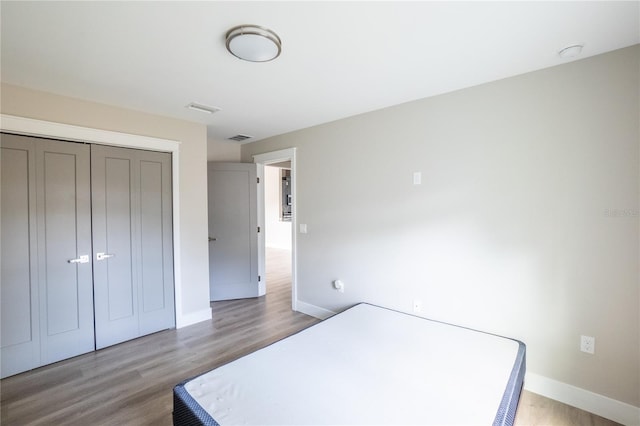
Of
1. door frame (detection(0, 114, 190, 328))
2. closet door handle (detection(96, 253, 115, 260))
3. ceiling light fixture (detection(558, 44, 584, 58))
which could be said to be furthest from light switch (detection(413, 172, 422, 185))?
closet door handle (detection(96, 253, 115, 260))

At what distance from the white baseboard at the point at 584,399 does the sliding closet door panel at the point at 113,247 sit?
376 cm

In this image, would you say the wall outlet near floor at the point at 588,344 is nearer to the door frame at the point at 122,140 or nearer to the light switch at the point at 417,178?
the light switch at the point at 417,178

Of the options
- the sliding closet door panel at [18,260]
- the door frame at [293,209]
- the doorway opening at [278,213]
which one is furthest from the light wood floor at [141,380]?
the doorway opening at [278,213]

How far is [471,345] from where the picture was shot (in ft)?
7.28

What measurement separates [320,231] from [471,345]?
2.01 meters

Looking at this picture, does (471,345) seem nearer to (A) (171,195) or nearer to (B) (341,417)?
(B) (341,417)

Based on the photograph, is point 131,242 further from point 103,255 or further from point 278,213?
point 278,213

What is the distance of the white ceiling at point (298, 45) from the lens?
4.92ft

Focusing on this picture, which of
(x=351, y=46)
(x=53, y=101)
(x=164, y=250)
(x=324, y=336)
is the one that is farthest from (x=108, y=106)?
(x=324, y=336)

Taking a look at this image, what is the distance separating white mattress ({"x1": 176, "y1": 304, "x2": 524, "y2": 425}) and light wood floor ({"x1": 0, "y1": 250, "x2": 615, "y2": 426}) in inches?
19.7

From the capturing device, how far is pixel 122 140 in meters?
2.94

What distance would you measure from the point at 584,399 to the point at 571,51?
2.36 meters

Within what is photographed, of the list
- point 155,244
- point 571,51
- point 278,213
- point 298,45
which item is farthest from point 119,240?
point 278,213

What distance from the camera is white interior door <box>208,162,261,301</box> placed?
14.2ft
